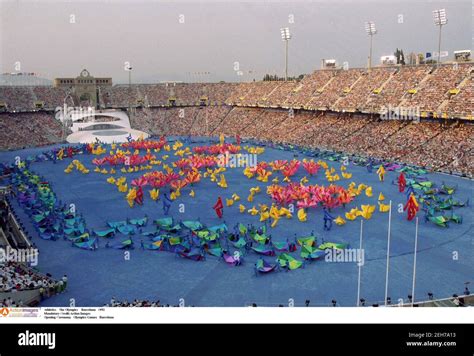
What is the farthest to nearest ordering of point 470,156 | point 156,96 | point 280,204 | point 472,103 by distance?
point 156,96
point 472,103
point 470,156
point 280,204

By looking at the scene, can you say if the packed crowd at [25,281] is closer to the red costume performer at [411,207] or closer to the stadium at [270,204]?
the stadium at [270,204]

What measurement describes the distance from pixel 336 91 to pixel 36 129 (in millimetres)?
40584

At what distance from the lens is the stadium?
17.2 metres

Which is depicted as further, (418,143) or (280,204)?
(418,143)

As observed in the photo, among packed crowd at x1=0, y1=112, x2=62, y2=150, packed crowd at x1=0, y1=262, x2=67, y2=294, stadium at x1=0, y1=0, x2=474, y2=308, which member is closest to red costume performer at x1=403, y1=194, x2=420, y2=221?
stadium at x1=0, y1=0, x2=474, y2=308

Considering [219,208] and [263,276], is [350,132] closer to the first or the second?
[219,208]

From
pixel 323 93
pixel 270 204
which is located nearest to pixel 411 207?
pixel 270 204

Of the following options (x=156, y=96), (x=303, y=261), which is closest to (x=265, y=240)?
(x=303, y=261)

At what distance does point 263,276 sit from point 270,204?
10.9 meters

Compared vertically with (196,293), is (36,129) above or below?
above

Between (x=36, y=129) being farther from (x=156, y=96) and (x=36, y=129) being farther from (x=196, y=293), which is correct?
(x=196, y=293)

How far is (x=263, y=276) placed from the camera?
1836 centimetres

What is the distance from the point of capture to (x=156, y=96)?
258 feet

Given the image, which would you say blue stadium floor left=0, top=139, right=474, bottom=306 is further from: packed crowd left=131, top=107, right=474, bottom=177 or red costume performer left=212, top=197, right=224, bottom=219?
packed crowd left=131, top=107, right=474, bottom=177
